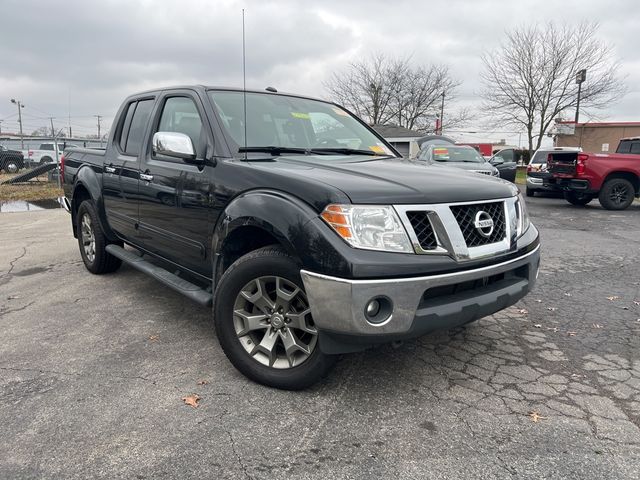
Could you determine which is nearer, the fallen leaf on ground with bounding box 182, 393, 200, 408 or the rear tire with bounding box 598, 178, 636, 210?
the fallen leaf on ground with bounding box 182, 393, 200, 408

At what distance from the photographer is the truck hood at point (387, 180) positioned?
2.54 metres

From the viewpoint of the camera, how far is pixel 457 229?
2613mm

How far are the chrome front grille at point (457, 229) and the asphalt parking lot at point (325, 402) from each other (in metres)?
0.86

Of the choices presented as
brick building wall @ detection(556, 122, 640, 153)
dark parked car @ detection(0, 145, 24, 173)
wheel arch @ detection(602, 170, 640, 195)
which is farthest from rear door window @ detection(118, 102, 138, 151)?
brick building wall @ detection(556, 122, 640, 153)

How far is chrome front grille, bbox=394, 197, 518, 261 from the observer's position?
2.52 metres

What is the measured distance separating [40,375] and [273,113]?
239 cm

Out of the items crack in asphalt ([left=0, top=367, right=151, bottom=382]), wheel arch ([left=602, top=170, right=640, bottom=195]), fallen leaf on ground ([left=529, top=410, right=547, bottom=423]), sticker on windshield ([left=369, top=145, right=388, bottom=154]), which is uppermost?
sticker on windshield ([left=369, top=145, right=388, bottom=154])

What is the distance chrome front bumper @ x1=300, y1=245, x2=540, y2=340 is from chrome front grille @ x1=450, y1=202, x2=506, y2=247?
16 cm

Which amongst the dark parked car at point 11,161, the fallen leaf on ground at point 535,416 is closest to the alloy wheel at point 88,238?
the fallen leaf on ground at point 535,416

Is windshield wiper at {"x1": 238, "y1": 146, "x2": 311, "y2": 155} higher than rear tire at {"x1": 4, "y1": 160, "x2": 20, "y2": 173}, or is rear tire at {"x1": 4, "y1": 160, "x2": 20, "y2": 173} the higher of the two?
windshield wiper at {"x1": 238, "y1": 146, "x2": 311, "y2": 155}

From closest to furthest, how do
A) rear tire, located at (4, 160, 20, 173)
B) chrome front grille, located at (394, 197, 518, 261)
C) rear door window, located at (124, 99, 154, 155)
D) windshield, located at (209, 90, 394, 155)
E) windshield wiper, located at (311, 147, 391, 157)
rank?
chrome front grille, located at (394, 197, 518, 261) < windshield, located at (209, 90, 394, 155) < windshield wiper, located at (311, 147, 391, 157) < rear door window, located at (124, 99, 154, 155) < rear tire, located at (4, 160, 20, 173)

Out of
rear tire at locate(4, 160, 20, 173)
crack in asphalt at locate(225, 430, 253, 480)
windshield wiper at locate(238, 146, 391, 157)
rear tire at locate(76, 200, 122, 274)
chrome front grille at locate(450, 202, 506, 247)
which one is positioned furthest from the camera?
rear tire at locate(4, 160, 20, 173)

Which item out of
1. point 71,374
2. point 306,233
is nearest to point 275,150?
point 306,233

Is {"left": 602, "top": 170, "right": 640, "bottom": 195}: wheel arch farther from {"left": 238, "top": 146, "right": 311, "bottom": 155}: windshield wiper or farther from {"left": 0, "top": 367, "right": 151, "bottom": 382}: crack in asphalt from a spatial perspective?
{"left": 0, "top": 367, "right": 151, "bottom": 382}: crack in asphalt
